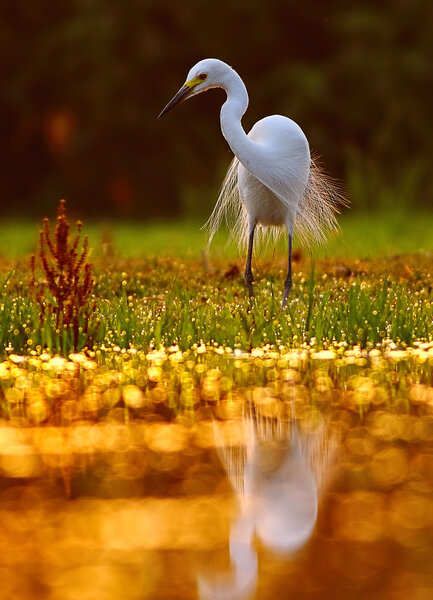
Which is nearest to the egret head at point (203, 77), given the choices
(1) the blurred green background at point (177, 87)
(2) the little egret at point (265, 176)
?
(2) the little egret at point (265, 176)

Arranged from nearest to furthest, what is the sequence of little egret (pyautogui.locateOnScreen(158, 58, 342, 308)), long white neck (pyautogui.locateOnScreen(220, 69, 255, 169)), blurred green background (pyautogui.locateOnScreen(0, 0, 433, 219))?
1. long white neck (pyautogui.locateOnScreen(220, 69, 255, 169))
2. little egret (pyautogui.locateOnScreen(158, 58, 342, 308))
3. blurred green background (pyautogui.locateOnScreen(0, 0, 433, 219))

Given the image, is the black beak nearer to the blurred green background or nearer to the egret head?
the egret head

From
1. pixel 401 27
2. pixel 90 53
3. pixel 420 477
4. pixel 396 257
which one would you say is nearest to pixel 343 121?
pixel 401 27

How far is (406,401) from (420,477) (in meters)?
1.26

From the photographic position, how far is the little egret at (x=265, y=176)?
755 cm

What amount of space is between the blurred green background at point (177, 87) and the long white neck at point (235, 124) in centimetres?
Answer: 1129

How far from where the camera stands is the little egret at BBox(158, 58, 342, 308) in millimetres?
7555

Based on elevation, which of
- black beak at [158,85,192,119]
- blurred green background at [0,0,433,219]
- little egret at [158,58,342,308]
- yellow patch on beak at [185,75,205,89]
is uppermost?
blurred green background at [0,0,433,219]

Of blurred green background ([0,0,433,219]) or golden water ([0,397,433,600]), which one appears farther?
blurred green background ([0,0,433,219])

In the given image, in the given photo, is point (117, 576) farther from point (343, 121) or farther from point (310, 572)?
point (343, 121)

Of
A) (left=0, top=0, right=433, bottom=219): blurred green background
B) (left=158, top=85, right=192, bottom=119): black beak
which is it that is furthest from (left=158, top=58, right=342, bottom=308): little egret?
(left=0, top=0, right=433, bottom=219): blurred green background

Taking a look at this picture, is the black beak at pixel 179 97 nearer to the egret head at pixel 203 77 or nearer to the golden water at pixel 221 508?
the egret head at pixel 203 77

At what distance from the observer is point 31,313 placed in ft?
21.4

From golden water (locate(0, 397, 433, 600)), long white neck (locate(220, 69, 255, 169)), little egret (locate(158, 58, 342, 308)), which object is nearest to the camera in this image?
golden water (locate(0, 397, 433, 600))
